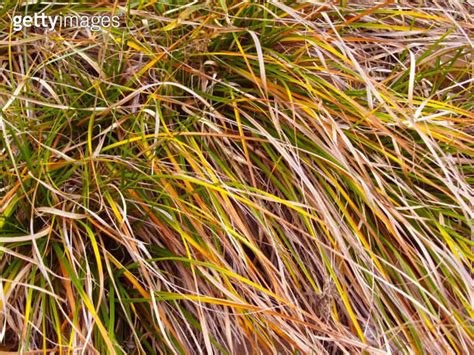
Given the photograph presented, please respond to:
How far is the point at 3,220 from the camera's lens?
100 cm

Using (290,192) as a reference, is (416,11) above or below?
above

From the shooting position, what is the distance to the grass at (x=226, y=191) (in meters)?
1.03

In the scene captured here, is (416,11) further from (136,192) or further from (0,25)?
(0,25)

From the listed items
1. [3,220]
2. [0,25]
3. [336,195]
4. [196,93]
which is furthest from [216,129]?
[0,25]

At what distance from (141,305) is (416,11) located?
2.75ft

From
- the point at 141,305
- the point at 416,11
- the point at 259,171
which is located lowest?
the point at 141,305

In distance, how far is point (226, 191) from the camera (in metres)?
1.02

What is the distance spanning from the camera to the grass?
1.03 m

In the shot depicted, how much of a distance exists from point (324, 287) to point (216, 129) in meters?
0.32

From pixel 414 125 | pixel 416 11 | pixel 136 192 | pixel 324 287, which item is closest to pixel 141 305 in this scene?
pixel 136 192

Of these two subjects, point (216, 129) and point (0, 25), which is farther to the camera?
point (0, 25)

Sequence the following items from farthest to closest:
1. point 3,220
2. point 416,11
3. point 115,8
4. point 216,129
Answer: point 416,11 → point 115,8 → point 216,129 → point 3,220

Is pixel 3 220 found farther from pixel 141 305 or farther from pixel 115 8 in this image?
pixel 115 8

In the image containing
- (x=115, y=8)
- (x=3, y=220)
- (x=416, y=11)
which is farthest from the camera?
(x=416, y=11)
